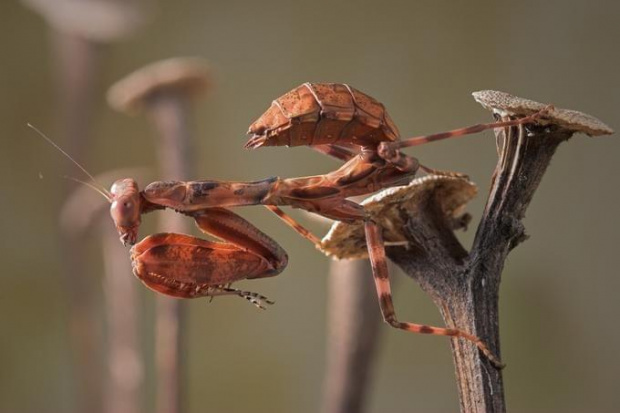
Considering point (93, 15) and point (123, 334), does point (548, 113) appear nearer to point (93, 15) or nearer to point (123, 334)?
point (123, 334)

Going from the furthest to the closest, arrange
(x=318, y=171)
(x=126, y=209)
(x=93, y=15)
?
(x=93, y=15) < (x=318, y=171) < (x=126, y=209)

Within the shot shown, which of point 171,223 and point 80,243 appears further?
point 80,243

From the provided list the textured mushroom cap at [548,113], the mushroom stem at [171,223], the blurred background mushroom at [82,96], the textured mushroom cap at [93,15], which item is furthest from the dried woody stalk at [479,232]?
the textured mushroom cap at [93,15]

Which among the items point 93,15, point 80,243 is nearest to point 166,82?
point 80,243

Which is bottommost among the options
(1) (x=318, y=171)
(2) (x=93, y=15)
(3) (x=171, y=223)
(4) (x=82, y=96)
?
(3) (x=171, y=223)

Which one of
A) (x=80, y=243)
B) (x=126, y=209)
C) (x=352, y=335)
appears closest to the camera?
(x=126, y=209)

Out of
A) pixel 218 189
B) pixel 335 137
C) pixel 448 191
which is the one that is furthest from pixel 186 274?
pixel 448 191
